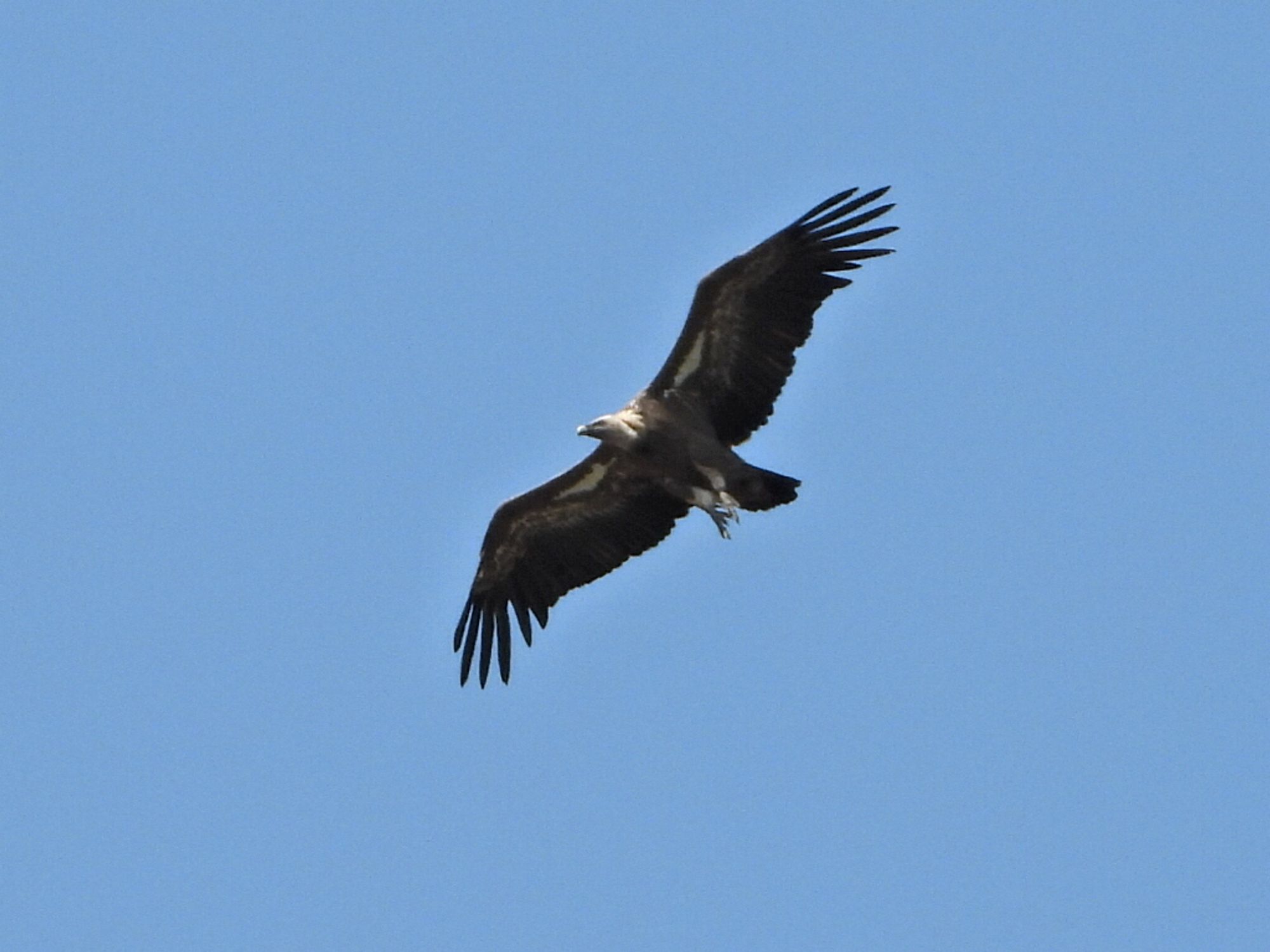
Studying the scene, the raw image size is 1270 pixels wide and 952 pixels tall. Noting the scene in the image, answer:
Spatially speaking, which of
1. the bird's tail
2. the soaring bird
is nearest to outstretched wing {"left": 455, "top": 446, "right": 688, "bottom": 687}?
the soaring bird

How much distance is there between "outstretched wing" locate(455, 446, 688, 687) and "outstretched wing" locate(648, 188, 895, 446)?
1247mm

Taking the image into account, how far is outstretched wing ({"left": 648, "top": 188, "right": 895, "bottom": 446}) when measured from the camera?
21938 millimetres

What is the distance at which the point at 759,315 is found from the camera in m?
22.1

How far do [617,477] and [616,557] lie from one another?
84cm

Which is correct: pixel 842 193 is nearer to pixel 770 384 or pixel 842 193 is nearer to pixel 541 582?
pixel 770 384

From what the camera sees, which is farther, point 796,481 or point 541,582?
point 541,582

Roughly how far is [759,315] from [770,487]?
157cm

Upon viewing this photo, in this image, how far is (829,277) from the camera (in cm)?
2192

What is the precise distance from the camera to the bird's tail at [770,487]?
71.6 ft

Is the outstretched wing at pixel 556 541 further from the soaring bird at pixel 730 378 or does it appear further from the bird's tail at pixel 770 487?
the bird's tail at pixel 770 487

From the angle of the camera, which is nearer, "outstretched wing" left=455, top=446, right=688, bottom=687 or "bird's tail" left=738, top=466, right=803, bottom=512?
"bird's tail" left=738, top=466, right=803, bottom=512

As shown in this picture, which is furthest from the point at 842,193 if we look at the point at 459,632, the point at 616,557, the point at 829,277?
the point at 459,632

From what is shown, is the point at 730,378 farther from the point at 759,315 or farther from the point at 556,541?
the point at 556,541

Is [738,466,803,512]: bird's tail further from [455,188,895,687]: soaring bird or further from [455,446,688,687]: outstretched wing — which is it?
[455,446,688,687]: outstretched wing
